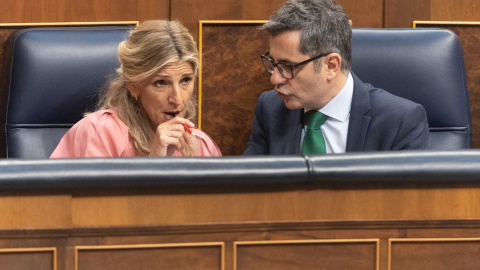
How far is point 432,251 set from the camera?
105 cm

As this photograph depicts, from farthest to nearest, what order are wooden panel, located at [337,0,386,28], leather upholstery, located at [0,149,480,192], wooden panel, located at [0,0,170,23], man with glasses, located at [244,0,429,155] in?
1. wooden panel, located at [337,0,386,28]
2. wooden panel, located at [0,0,170,23]
3. man with glasses, located at [244,0,429,155]
4. leather upholstery, located at [0,149,480,192]

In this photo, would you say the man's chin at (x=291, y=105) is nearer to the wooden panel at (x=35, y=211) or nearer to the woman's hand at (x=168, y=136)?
the woman's hand at (x=168, y=136)

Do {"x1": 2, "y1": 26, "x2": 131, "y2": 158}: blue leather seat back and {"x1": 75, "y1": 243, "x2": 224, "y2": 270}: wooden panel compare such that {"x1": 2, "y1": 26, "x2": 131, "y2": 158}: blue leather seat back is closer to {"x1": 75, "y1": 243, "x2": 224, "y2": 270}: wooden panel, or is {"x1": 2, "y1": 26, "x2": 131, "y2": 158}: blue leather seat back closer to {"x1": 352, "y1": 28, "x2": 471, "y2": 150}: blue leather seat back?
{"x1": 352, "y1": 28, "x2": 471, "y2": 150}: blue leather seat back

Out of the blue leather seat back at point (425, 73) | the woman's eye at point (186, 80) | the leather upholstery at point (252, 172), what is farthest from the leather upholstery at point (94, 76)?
the leather upholstery at point (252, 172)

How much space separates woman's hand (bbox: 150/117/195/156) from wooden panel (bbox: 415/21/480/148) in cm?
97

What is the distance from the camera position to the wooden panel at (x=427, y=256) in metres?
1.05

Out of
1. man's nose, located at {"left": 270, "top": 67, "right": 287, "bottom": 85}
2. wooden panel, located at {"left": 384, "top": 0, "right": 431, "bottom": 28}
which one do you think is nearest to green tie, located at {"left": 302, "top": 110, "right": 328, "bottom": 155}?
man's nose, located at {"left": 270, "top": 67, "right": 287, "bottom": 85}

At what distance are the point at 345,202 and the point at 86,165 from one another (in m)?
0.36

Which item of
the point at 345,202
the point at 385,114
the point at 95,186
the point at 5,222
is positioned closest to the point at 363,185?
the point at 345,202

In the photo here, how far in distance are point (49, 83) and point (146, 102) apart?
272 millimetres

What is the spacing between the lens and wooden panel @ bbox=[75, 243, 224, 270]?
0.99 m

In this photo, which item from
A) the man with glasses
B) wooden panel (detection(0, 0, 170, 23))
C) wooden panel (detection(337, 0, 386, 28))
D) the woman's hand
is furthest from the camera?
wooden panel (detection(337, 0, 386, 28))

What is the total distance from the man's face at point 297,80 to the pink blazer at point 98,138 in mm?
295

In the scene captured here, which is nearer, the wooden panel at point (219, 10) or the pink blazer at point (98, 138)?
the pink blazer at point (98, 138)
